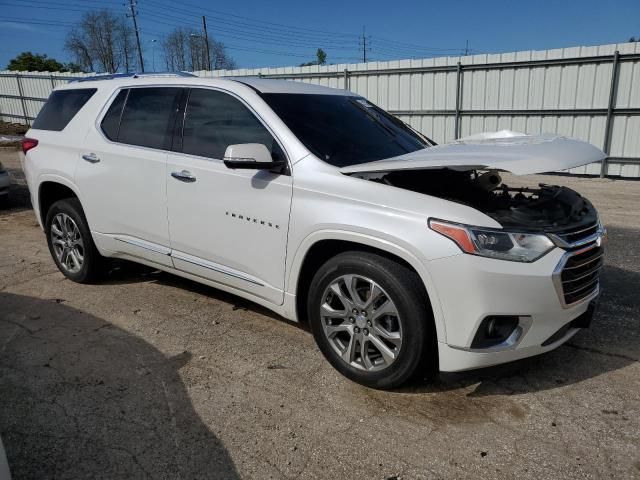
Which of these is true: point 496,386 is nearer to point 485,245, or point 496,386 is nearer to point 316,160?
point 485,245

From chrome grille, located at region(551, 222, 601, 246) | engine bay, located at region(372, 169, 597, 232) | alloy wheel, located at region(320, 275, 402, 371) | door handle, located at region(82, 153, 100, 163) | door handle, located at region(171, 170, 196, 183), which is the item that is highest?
door handle, located at region(82, 153, 100, 163)

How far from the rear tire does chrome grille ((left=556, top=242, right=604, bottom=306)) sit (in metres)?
3.91

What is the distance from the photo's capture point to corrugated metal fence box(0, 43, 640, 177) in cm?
1147

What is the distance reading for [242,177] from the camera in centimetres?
357

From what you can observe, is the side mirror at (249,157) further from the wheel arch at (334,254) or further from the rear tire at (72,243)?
the rear tire at (72,243)

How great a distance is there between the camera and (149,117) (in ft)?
14.2

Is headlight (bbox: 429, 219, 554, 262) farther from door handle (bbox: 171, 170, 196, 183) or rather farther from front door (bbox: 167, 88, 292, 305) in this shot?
door handle (bbox: 171, 170, 196, 183)

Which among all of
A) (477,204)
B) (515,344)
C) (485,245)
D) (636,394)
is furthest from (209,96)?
(636,394)

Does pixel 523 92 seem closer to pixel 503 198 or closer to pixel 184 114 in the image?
pixel 503 198

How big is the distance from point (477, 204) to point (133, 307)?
2.94 metres

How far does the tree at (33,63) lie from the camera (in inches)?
1565

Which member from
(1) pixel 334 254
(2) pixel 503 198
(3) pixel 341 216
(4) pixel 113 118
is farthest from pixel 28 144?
(2) pixel 503 198

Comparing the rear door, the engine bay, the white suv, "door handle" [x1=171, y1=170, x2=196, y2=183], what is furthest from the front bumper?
the rear door

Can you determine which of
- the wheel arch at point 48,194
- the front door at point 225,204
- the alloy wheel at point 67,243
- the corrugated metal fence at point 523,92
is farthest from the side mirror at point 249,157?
the corrugated metal fence at point 523,92
